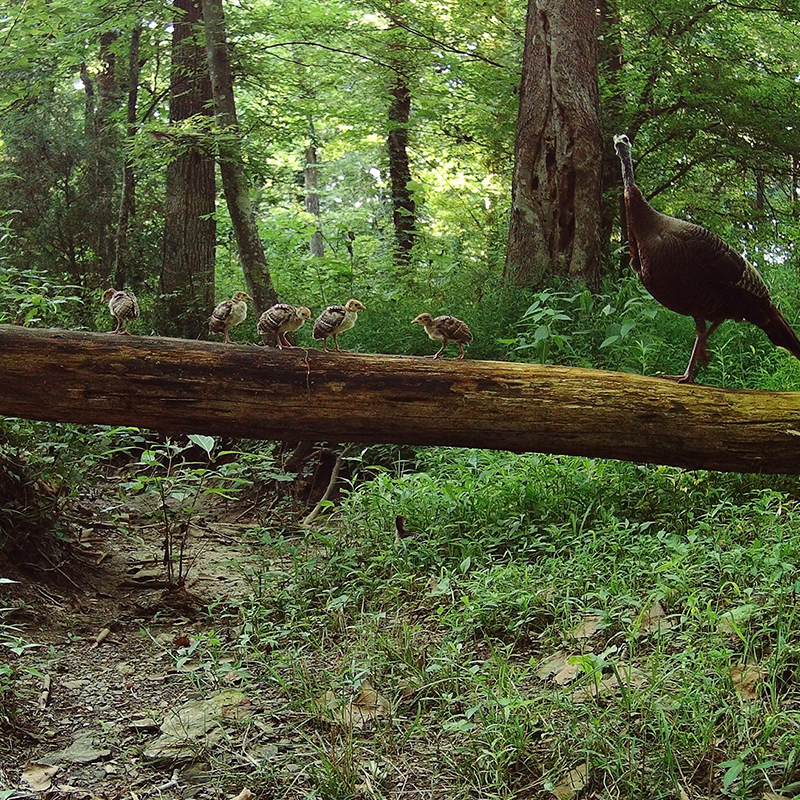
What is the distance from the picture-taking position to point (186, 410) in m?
4.91

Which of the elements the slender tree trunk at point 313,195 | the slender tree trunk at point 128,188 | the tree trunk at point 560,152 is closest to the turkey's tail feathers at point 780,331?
the tree trunk at point 560,152

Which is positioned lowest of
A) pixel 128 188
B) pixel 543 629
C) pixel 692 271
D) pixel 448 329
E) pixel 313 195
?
pixel 543 629

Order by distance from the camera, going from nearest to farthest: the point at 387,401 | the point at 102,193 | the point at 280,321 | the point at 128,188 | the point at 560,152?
the point at 387,401 → the point at 280,321 → the point at 560,152 → the point at 128,188 → the point at 102,193

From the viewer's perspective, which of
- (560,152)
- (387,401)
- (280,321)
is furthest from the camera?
(560,152)

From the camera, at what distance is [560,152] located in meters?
9.00

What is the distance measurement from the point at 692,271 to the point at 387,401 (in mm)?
2068

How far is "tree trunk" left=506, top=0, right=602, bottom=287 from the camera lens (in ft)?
29.5

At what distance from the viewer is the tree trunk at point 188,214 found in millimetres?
11156

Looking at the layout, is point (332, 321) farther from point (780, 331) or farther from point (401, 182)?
point (401, 182)

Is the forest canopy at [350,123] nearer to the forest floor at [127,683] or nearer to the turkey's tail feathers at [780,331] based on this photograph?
the turkey's tail feathers at [780,331]

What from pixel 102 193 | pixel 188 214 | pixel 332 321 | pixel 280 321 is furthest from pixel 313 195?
pixel 280 321

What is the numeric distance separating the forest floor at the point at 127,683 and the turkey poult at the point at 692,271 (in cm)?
340

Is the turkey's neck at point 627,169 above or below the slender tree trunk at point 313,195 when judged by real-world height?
below

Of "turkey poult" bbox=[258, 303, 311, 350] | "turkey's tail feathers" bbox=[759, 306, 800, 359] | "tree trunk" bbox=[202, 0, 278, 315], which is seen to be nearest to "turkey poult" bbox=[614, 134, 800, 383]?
"turkey's tail feathers" bbox=[759, 306, 800, 359]
